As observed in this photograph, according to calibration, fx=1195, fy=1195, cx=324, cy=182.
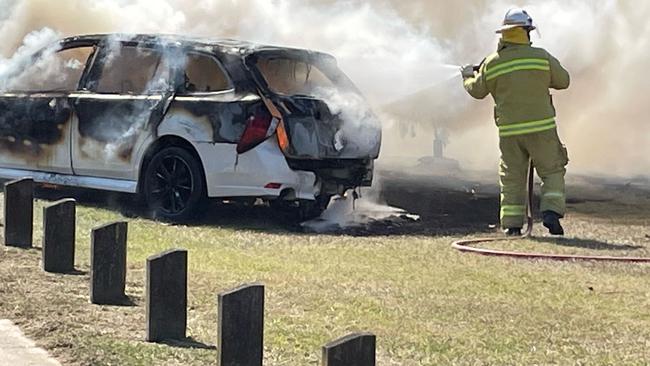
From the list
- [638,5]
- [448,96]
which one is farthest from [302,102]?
[638,5]

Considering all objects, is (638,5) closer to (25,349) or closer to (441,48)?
(441,48)

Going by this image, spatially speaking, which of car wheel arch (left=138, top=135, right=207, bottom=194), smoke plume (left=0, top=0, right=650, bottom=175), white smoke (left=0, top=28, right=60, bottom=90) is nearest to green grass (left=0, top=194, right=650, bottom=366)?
car wheel arch (left=138, top=135, right=207, bottom=194)

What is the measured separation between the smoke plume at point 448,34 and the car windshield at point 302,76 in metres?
2.69

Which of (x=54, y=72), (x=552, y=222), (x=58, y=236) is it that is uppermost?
(x=54, y=72)

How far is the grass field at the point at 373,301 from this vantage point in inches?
231

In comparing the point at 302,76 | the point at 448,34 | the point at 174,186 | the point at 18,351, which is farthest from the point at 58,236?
the point at 448,34

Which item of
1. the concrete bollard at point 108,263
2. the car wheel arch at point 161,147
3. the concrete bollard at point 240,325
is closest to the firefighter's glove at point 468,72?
the car wheel arch at point 161,147

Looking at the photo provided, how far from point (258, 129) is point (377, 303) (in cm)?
361

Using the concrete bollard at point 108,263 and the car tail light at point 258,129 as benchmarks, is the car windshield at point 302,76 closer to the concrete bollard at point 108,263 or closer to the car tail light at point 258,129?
the car tail light at point 258,129

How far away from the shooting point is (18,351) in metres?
5.87

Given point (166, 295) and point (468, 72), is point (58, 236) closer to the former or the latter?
point (166, 295)

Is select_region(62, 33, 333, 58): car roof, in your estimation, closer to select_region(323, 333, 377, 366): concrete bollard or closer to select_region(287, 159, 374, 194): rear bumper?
select_region(287, 159, 374, 194): rear bumper

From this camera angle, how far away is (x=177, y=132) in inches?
421

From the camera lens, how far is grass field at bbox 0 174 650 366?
586cm
